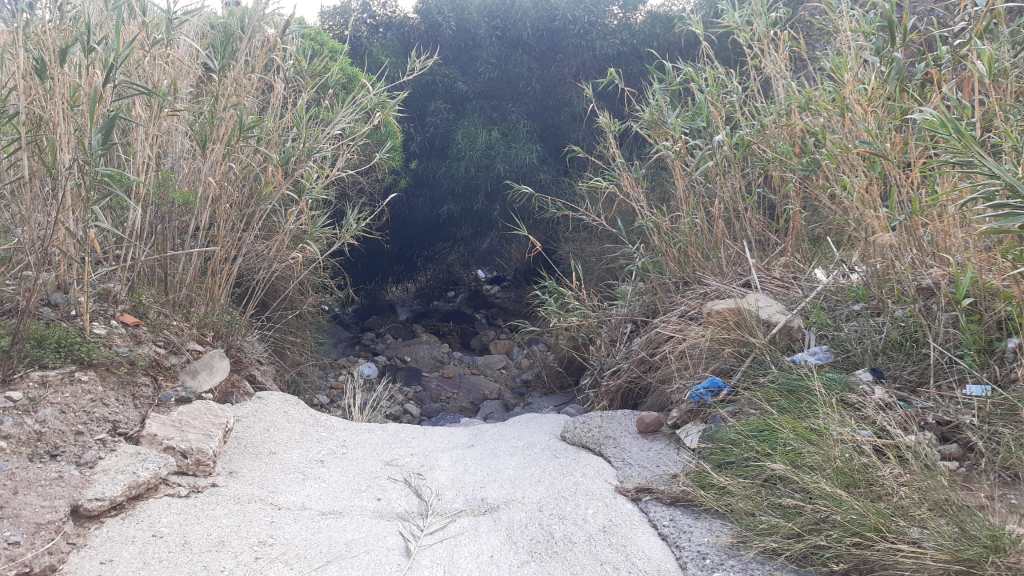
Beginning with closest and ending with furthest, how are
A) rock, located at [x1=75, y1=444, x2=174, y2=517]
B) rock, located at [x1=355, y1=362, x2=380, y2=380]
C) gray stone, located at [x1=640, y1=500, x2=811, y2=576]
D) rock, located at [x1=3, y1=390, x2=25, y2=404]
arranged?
gray stone, located at [x1=640, y1=500, x2=811, y2=576] < rock, located at [x1=75, y1=444, x2=174, y2=517] < rock, located at [x1=3, y1=390, x2=25, y2=404] < rock, located at [x1=355, y1=362, x2=380, y2=380]

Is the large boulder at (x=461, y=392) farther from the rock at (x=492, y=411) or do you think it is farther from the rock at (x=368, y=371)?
the rock at (x=368, y=371)

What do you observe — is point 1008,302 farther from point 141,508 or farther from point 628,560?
point 141,508

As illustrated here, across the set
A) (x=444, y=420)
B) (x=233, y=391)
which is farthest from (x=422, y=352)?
(x=233, y=391)

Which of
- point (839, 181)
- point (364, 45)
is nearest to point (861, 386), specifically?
point (839, 181)

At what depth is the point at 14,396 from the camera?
2.56 m

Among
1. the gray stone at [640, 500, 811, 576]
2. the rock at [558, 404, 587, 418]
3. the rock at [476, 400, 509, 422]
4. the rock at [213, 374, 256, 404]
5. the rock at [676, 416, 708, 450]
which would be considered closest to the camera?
the gray stone at [640, 500, 811, 576]

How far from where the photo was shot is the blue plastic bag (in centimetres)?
309

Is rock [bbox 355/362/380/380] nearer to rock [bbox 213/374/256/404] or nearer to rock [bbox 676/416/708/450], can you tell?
rock [bbox 213/374/256/404]

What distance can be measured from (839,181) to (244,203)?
2665 millimetres

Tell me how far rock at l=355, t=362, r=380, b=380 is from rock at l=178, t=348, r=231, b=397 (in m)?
2.36

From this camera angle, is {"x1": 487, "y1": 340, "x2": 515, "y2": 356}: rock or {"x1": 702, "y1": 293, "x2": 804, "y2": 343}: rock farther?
{"x1": 487, "y1": 340, "x2": 515, "y2": 356}: rock

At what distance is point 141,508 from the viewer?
229 centimetres

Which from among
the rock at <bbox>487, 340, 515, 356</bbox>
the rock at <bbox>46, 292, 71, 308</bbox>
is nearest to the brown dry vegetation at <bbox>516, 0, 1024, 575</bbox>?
the rock at <bbox>487, 340, 515, 356</bbox>

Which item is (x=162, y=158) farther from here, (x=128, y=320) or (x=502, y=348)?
(x=502, y=348)
